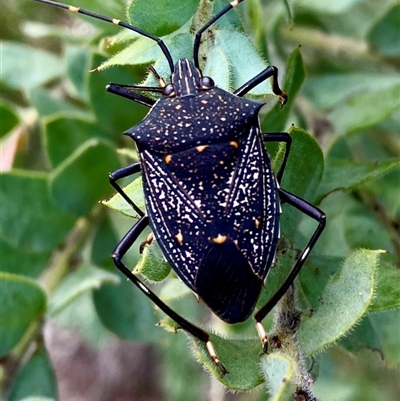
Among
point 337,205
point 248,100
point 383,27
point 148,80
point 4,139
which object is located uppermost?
point 148,80

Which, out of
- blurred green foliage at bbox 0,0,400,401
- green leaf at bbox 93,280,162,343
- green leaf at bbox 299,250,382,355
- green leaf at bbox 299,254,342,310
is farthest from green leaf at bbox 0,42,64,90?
green leaf at bbox 299,250,382,355

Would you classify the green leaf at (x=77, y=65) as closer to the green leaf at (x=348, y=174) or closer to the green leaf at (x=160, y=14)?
the green leaf at (x=160, y=14)

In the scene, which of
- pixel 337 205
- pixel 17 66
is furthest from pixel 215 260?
pixel 17 66

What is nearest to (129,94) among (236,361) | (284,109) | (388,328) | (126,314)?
(284,109)

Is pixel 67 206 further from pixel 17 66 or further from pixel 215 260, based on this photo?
pixel 215 260

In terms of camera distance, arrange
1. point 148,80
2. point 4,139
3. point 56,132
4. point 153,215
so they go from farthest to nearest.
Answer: point 4,139, point 56,132, point 153,215, point 148,80

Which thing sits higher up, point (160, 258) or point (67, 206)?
point (160, 258)

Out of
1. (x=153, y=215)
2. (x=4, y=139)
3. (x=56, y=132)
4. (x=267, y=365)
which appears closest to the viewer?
(x=267, y=365)

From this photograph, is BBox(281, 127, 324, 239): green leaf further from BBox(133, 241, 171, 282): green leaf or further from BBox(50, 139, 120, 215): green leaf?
BBox(50, 139, 120, 215): green leaf

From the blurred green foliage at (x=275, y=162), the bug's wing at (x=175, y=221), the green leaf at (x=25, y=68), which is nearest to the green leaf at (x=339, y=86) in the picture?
the blurred green foliage at (x=275, y=162)
